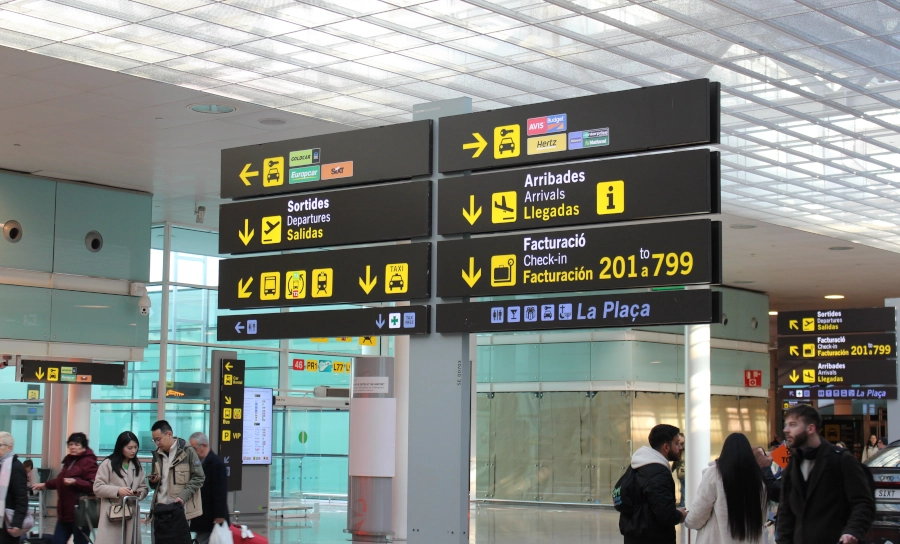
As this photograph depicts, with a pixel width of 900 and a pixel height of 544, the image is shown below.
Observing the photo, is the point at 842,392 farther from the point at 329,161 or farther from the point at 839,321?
the point at 329,161

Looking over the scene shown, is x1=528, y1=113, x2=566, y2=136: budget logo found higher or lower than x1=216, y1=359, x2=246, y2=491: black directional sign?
higher

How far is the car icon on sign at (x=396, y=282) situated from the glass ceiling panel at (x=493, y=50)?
4274 millimetres

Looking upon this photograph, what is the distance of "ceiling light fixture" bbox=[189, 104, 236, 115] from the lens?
49.0ft

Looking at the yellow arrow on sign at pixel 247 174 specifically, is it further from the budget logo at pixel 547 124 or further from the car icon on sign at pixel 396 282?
the budget logo at pixel 547 124

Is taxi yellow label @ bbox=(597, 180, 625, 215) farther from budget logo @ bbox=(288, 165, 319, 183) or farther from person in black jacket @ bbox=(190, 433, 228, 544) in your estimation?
person in black jacket @ bbox=(190, 433, 228, 544)

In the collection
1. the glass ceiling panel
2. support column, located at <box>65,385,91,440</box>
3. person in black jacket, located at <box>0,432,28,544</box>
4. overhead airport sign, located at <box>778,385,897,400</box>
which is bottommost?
person in black jacket, located at <box>0,432,28,544</box>

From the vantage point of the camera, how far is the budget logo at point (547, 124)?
7.50m

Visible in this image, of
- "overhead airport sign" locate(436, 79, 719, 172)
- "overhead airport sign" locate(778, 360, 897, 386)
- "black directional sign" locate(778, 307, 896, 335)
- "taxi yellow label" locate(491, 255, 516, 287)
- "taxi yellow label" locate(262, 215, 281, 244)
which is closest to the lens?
"overhead airport sign" locate(436, 79, 719, 172)

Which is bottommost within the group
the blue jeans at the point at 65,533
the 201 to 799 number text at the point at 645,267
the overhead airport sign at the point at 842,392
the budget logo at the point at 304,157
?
the blue jeans at the point at 65,533

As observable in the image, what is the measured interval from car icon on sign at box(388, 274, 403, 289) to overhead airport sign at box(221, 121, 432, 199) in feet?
2.34

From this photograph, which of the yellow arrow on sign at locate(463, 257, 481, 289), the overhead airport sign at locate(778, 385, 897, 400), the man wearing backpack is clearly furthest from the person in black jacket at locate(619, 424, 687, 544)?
the overhead airport sign at locate(778, 385, 897, 400)

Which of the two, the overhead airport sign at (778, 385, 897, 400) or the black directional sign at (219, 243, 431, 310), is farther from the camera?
the overhead airport sign at (778, 385, 897, 400)

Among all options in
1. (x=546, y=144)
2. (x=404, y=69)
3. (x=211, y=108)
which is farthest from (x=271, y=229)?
(x=211, y=108)

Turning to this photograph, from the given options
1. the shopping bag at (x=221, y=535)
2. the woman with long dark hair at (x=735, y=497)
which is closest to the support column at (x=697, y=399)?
the shopping bag at (x=221, y=535)
